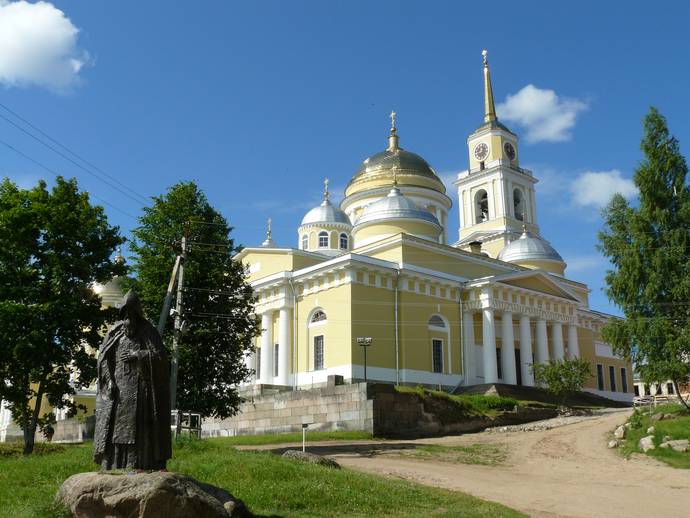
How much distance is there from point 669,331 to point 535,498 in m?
14.4

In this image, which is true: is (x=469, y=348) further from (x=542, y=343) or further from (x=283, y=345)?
(x=283, y=345)

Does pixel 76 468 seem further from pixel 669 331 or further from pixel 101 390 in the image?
pixel 669 331

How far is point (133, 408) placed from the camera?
9.07m

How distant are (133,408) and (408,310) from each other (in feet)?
103

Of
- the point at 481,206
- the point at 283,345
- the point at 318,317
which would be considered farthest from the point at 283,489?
the point at 481,206

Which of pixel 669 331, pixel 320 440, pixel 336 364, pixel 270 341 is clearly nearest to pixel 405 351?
pixel 336 364

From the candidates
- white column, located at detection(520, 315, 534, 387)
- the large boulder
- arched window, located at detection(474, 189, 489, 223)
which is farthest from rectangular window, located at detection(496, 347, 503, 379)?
the large boulder

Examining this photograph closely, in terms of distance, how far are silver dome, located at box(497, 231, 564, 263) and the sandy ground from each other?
2560 centimetres

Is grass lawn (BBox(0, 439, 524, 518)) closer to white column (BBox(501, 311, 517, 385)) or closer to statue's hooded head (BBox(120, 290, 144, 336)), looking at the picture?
statue's hooded head (BBox(120, 290, 144, 336))

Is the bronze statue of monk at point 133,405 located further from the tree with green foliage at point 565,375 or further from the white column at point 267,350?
the white column at point 267,350

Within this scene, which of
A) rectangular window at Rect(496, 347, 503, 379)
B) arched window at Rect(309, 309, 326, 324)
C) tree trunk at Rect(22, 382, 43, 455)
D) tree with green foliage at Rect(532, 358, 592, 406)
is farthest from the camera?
rectangular window at Rect(496, 347, 503, 379)

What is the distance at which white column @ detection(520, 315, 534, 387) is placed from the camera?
141 ft

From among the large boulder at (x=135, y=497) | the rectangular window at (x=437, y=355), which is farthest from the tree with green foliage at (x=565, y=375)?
the large boulder at (x=135, y=497)

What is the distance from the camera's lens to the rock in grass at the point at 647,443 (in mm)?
22453
